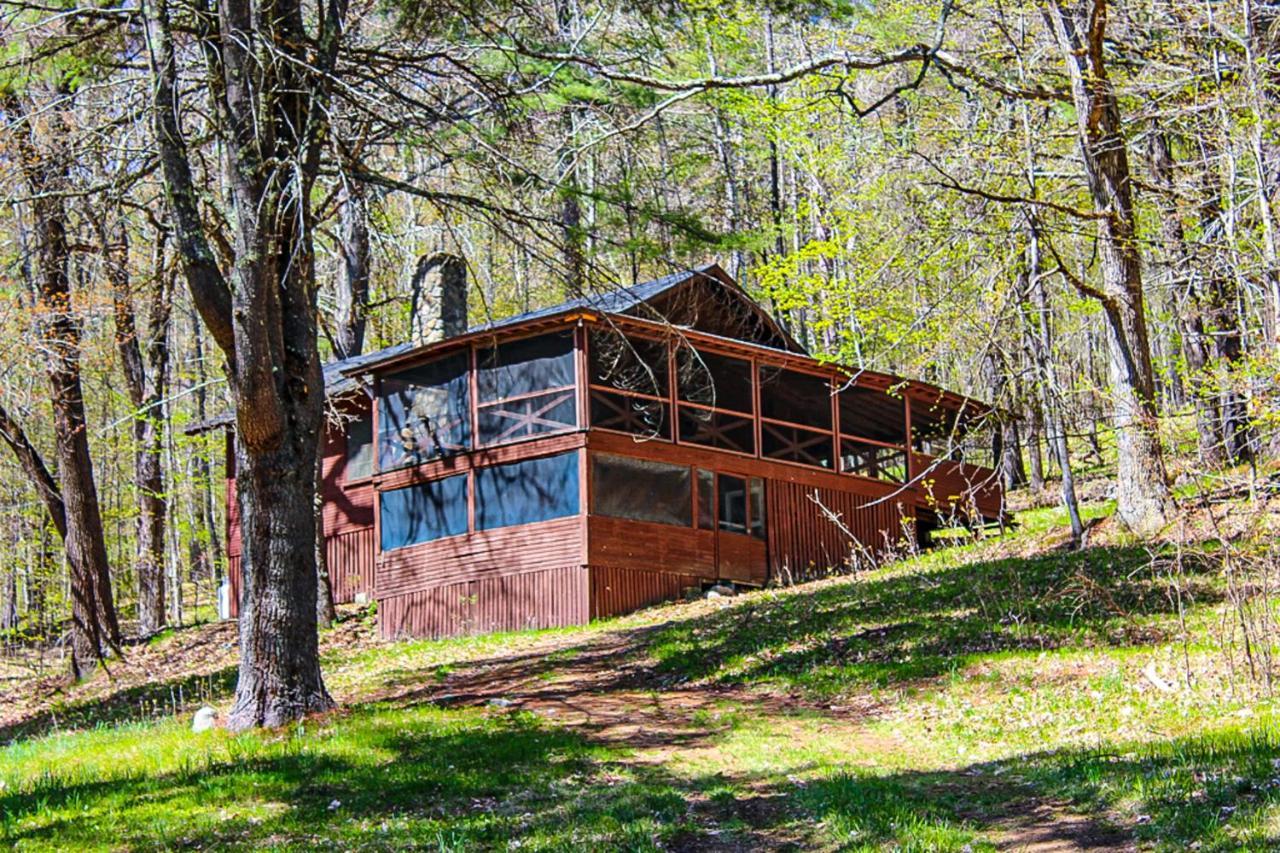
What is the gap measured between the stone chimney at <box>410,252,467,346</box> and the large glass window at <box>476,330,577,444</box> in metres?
2.18

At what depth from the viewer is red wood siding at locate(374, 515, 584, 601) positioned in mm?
21391

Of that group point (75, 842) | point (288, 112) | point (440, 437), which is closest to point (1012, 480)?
point (440, 437)

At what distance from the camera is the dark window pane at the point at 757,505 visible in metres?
23.7

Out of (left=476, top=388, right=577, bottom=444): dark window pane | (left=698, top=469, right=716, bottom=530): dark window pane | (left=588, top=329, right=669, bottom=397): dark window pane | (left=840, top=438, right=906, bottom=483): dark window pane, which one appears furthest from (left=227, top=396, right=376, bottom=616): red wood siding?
(left=840, top=438, right=906, bottom=483): dark window pane

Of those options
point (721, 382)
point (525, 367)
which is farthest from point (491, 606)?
point (721, 382)

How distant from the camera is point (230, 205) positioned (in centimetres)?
1182

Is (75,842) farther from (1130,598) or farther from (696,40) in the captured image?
(1130,598)

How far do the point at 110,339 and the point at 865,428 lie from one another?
14.0 meters


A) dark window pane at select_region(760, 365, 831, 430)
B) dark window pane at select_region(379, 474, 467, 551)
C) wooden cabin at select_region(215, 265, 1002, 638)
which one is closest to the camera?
wooden cabin at select_region(215, 265, 1002, 638)

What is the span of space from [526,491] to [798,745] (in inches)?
482

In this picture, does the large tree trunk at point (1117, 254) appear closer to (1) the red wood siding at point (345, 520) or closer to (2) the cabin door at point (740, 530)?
(2) the cabin door at point (740, 530)

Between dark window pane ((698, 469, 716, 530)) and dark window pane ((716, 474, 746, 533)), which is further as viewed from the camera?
dark window pane ((716, 474, 746, 533))

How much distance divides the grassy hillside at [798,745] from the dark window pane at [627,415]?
6.39 meters

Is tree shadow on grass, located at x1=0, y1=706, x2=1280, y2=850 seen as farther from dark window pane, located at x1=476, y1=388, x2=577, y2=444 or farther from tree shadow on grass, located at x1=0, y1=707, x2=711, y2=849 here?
dark window pane, located at x1=476, y1=388, x2=577, y2=444
